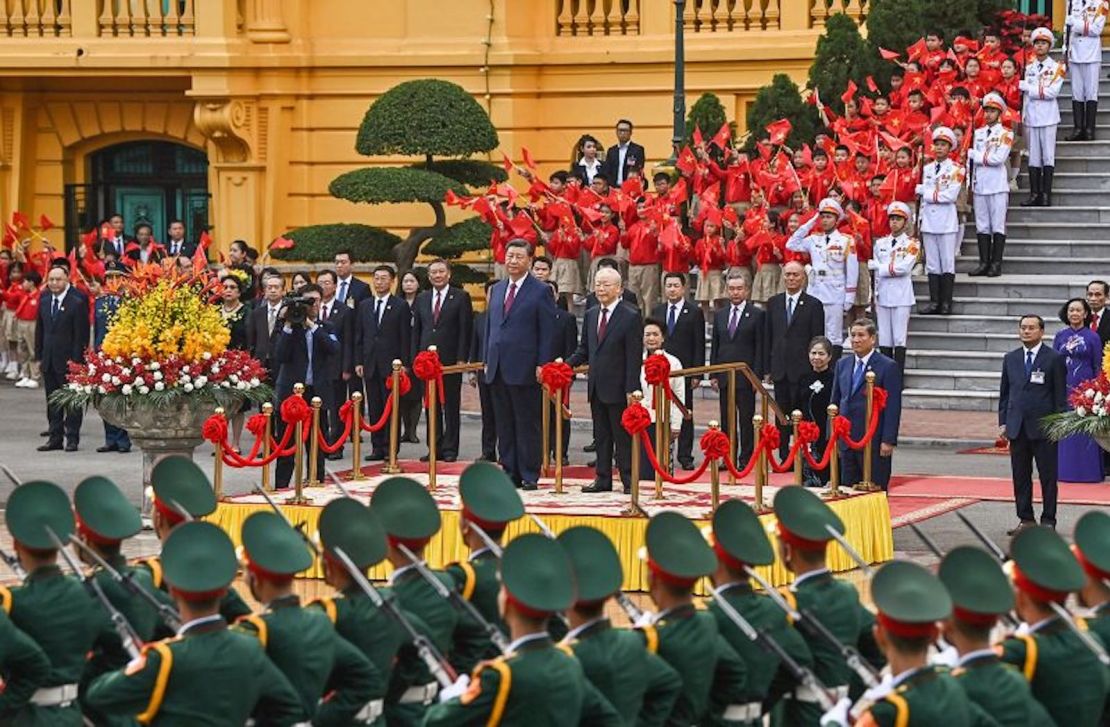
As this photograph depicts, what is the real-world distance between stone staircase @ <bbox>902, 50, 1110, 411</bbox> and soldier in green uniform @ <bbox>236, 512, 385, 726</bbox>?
17.2 m

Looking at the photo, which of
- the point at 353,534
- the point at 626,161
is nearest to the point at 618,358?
the point at 353,534

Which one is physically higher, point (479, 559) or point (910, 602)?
point (910, 602)

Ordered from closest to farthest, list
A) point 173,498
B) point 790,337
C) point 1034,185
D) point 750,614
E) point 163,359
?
1. point 750,614
2. point 173,498
3. point 163,359
4. point 790,337
5. point 1034,185

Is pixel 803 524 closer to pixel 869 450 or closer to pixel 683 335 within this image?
pixel 869 450

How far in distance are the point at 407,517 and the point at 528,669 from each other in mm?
1654

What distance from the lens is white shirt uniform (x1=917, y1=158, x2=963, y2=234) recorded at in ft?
88.6

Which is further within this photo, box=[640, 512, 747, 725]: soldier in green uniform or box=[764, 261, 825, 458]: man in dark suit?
box=[764, 261, 825, 458]: man in dark suit

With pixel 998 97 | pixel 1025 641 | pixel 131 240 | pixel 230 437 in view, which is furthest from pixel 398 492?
pixel 131 240

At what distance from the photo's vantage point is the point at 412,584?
10641 mm

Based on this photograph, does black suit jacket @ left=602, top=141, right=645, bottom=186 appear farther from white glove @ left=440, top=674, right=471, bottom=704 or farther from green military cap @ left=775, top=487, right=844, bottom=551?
white glove @ left=440, top=674, right=471, bottom=704

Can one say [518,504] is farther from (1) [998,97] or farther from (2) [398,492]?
(1) [998,97]

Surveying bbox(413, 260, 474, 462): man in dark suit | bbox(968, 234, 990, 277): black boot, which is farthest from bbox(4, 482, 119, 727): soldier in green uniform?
bbox(968, 234, 990, 277): black boot

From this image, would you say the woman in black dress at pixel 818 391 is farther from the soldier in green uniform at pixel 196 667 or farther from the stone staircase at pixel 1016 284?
the soldier in green uniform at pixel 196 667

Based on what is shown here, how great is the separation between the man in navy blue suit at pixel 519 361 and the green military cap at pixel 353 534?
28.4 ft
